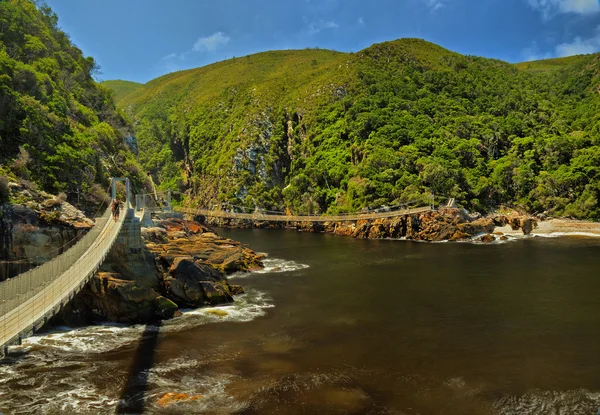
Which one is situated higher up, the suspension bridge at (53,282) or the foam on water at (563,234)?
the suspension bridge at (53,282)

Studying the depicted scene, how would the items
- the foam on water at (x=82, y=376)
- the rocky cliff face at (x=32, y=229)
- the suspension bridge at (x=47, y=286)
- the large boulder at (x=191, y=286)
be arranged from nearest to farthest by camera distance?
the suspension bridge at (x=47, y=286), the foam on water at (x=82, y=376), the rocky cliff face at (x=32, y=229), the large boulder at (x=191, y=286)

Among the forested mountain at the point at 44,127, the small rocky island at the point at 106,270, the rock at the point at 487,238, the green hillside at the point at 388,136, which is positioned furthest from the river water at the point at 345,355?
the green hillside at the point at 388,136

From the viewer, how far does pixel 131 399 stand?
35.0ft

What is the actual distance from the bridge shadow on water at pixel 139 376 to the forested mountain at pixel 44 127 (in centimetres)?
1073

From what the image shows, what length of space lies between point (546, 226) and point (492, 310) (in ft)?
109

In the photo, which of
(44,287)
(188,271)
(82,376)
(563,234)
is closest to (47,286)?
(44,287)

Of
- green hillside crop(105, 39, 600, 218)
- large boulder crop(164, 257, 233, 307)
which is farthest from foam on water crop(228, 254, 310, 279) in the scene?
green hillside crop(105, 39, 600, 218)

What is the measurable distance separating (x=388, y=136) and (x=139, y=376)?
54065mm

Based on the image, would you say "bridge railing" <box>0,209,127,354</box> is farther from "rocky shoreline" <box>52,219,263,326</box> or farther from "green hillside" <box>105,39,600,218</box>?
"green hillside" <box>105,39,600,218</box>

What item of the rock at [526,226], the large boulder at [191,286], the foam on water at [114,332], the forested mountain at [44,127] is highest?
the forested mountain at [44,127]

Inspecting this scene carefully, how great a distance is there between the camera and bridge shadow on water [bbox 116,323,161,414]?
1036 centimetres

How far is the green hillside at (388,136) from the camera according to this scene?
171 feet

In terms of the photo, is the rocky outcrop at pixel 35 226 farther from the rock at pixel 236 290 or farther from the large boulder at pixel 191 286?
the rock at pixel 236 290

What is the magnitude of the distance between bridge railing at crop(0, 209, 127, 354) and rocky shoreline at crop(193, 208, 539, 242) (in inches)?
1304
